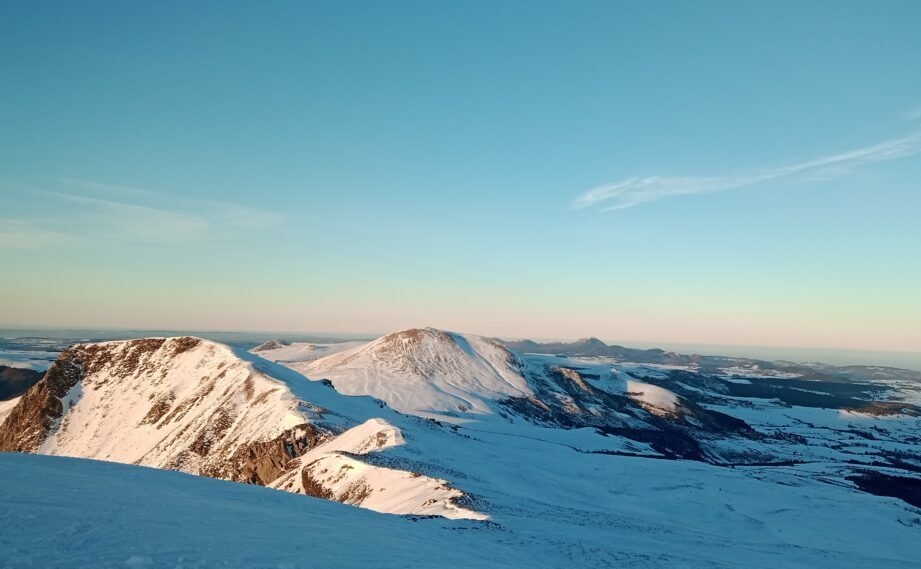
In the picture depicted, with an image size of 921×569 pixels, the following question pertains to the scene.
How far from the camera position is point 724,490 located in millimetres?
51906

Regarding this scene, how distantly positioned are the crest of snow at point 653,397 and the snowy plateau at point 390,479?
419 inches

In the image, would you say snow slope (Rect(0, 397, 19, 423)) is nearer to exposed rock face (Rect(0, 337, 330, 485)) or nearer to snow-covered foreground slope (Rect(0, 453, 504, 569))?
exposed rock face (Rect(0, 337, 330, 485))

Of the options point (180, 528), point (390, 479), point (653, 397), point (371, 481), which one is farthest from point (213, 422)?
point (653, 397)

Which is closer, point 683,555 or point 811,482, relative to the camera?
point 683,555

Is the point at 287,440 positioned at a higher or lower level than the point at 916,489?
higher

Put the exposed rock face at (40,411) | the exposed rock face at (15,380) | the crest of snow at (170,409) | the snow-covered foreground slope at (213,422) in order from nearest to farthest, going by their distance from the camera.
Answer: the snow-covered foreground slope at (213,422) < the crest of snow at (170,409) < the exposed rock face at (40,411) < the exposed rock face at (15,380)

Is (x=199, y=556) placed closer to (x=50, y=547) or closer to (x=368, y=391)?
(x=50, y=547)

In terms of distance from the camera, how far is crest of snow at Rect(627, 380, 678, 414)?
14748cm

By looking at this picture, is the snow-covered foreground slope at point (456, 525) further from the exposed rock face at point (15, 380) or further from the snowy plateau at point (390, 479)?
the exposed rock face at point (15, 380)

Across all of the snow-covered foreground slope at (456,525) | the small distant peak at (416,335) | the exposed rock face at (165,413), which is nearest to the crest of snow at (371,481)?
the snow-covered foreground slope at (456,525)

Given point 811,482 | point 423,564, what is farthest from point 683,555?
point 811,482

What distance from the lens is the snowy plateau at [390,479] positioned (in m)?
14.0

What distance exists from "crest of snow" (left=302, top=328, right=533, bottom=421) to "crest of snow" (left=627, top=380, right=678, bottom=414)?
38.7 meters

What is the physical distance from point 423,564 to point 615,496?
36.2 meters
